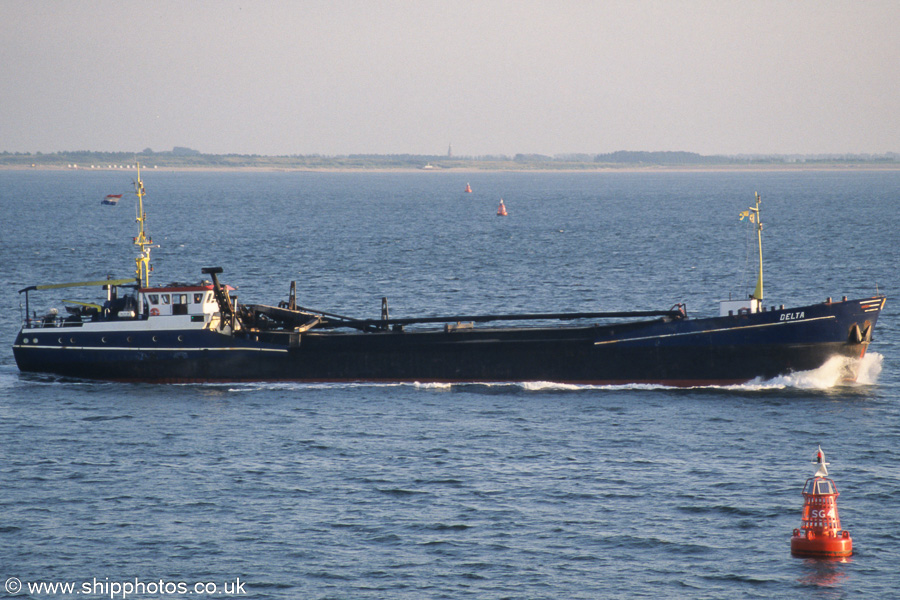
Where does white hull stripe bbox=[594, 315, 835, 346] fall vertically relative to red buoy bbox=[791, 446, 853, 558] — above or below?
above

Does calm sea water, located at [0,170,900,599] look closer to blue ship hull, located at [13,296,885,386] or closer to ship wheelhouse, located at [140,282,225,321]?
blue ship hull, located at [13,296,885,386]

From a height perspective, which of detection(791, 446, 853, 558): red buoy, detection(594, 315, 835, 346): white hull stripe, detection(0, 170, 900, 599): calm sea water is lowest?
detection(0, 170, 900, 599): calm sea water

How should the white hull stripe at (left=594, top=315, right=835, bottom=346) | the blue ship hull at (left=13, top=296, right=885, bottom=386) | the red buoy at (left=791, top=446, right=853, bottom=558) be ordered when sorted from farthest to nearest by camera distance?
the blue ship hull at (left=13, top=296, right=885, bottom=386), the white hull stripe at (left=594, top=315, right=835, bottom=346), the red buoy at (left=791, top=446, right=853, bottom=558)

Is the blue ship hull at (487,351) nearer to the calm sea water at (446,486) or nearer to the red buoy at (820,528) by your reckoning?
the calm sea water at (446,486)

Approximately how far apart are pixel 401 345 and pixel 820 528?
77.7ft

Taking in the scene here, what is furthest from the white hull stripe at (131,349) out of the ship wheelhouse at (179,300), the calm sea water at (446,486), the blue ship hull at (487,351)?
the calm sea water at (446,486)

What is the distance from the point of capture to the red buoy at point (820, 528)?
2656 centimetres

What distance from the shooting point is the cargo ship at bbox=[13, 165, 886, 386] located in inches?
1750

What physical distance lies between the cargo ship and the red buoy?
17834mm

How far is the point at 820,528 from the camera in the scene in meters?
26.9

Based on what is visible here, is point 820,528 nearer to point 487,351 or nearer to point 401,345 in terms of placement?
point 487,351

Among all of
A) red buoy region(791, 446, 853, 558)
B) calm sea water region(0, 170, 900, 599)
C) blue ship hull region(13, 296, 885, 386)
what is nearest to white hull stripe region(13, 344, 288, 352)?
blue ship hull region(13, 296, 885, 386)

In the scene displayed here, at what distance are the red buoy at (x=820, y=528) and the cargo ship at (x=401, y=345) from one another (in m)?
17.8

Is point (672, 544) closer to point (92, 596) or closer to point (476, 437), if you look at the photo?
point (476, 437)
